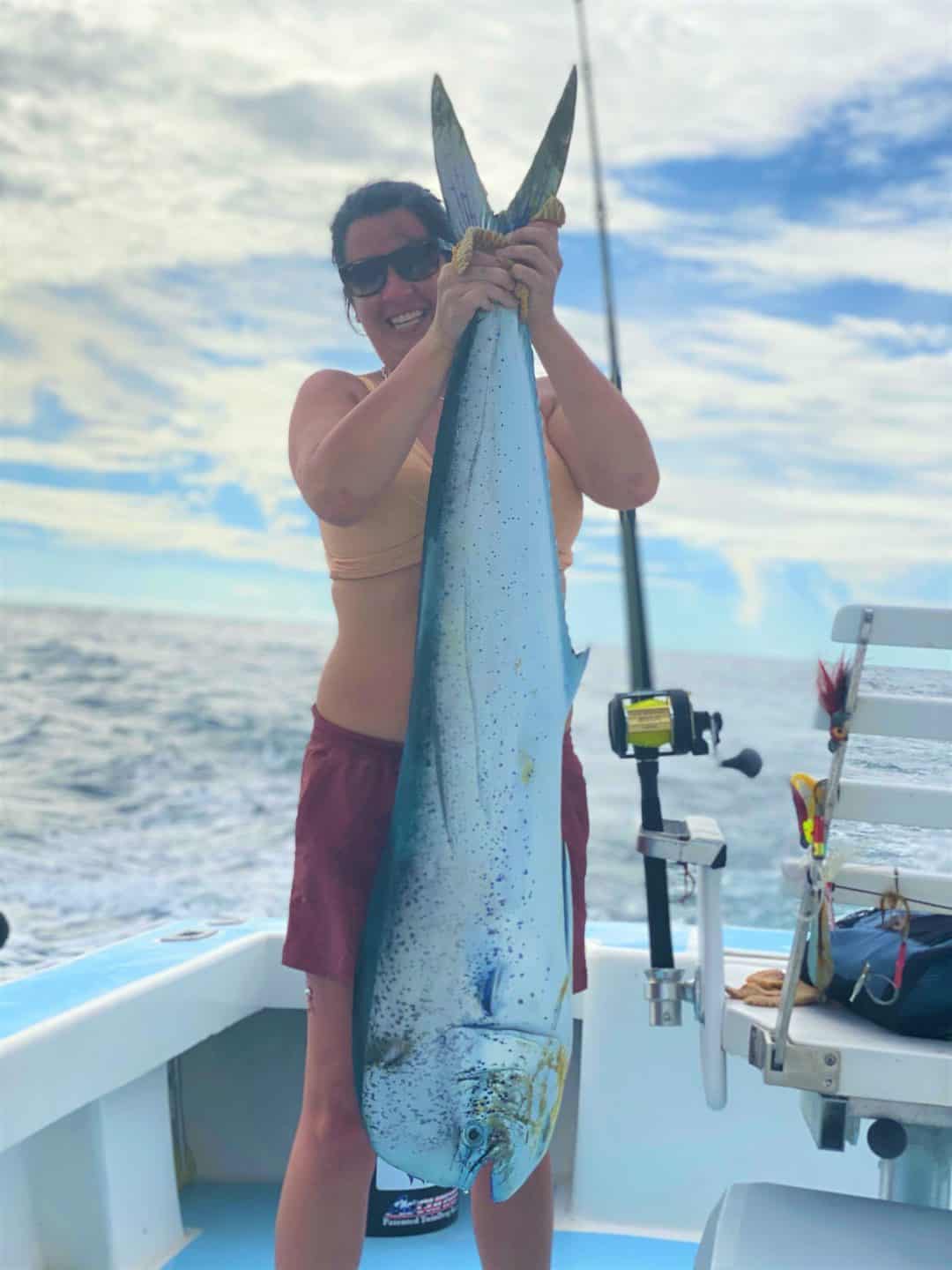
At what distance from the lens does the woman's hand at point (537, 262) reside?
42.9 inches

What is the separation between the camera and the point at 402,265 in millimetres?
1289

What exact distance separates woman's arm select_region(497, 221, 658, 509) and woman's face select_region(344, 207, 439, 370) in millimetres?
186

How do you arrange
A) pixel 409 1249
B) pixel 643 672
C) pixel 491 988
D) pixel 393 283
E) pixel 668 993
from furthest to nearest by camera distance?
1. pixel 409 1249
2. pixel 643 672
3. pixel 668 993
4. pixel 393 283
5. pixel 491 988

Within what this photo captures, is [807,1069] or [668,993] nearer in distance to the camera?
[807,1069]

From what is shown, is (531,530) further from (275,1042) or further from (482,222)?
(275,1042)

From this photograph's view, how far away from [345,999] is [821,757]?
1772 cm

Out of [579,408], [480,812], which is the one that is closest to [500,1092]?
[480,812]

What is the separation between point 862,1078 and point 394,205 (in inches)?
41.5

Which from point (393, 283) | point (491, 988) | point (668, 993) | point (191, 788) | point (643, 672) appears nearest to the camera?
point (491, 988)

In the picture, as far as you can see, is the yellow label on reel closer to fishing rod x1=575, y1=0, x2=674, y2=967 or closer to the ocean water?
fishing rod x1=575, y1=0, x2=674, y2=967

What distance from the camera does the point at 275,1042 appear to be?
250 centimetres

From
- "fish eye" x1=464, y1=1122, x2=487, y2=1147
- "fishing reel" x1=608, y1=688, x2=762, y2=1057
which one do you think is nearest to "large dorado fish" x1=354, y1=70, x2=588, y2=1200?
"fish eye" x1=464, y1=1122, x2=487, y2=1147

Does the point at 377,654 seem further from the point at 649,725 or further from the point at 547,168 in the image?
the point at 547,168

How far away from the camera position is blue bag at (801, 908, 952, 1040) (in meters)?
1.34
